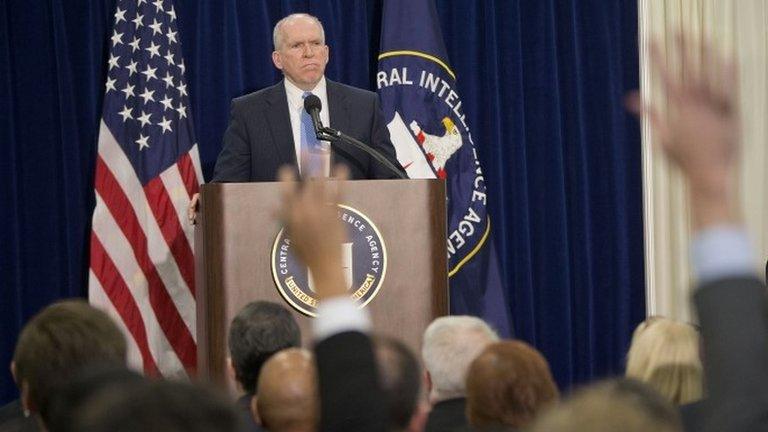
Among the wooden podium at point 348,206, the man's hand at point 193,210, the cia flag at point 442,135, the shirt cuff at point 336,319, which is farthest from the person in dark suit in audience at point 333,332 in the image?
the cia flag at point 442,135

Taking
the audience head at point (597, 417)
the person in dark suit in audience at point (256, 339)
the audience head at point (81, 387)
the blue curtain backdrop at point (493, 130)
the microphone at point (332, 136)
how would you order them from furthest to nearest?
the blue curtain backdrop at point (493, 130)
the microphone at point (332, 136)
the person in dark suit in audience at point (256, 339)
the audience head at point (81, 387)
the audience head at point (597, 417)

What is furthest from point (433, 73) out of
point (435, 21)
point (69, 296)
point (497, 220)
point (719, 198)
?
point (719, 198)

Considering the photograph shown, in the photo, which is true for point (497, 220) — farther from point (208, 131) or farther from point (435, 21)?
point (208, 131)

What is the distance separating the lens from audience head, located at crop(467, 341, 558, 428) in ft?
8.13

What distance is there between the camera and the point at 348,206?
4.62 meters

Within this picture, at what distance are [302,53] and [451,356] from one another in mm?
2717

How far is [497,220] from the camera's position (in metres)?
7.81

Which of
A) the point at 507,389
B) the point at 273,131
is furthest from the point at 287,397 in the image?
the point at 273,131

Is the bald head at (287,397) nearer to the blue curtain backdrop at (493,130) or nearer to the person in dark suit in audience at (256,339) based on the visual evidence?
the person in dark suit in audience at (256,339)

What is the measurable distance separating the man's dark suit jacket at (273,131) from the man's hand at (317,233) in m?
3.93

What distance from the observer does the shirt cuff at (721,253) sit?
123 cm

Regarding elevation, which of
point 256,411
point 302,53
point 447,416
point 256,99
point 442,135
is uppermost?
point 302,53

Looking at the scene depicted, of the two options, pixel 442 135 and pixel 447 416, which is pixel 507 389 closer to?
pixel 447 416

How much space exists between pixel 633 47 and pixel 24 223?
13.0 ft
